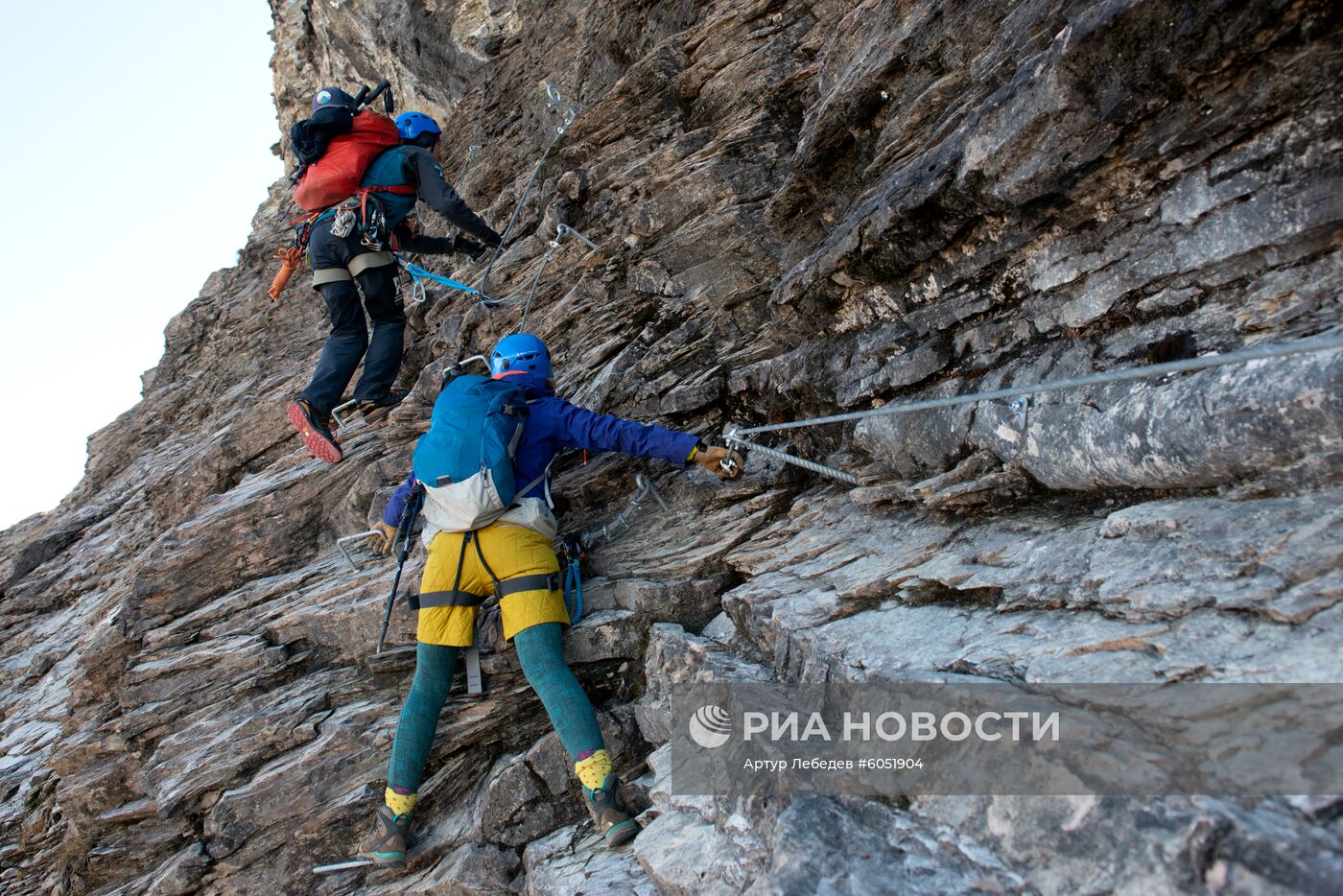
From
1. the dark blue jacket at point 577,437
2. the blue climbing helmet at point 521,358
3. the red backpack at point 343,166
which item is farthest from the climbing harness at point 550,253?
the dark blue jacket at point 577,437

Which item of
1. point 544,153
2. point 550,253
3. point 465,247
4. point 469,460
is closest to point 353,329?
point 465,247

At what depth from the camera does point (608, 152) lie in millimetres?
11211

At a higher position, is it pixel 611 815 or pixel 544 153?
pixel 544 153

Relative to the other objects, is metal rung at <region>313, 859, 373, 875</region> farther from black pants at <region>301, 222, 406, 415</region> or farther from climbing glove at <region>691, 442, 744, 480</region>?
black pants at <region>301, 222, 406, 415</region>

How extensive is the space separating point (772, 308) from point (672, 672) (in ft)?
12.3

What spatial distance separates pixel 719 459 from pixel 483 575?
2.36 meters

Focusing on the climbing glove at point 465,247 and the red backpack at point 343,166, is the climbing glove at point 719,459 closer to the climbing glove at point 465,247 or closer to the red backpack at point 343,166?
the red backpack at point 343,166

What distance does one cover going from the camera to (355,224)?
31.1 ft

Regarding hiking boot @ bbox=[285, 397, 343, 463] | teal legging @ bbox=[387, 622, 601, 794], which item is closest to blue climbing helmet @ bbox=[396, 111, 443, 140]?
hiking boot @ bbox=[285, 397, 343, 463]

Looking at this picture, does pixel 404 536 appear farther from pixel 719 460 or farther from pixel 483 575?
pixel 719 460

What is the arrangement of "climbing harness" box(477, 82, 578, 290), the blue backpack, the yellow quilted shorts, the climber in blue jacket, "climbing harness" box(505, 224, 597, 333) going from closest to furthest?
the climber in blue jacket → the yellow quilted shorts → the blue backpack → "climbing harness" box(505, 224, 597, 333) → "climbing harness" box(477, 82, 578, 290)

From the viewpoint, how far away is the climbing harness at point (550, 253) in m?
10.7

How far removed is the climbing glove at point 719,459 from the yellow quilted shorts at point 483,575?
1.63m

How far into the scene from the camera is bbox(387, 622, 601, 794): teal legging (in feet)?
19.2
